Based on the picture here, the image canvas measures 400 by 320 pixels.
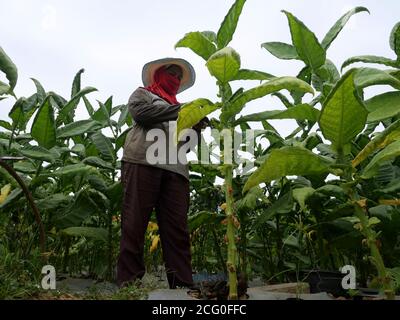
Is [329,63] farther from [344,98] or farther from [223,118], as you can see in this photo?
[344,98]

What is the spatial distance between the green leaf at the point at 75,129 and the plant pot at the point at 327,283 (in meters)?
1.44

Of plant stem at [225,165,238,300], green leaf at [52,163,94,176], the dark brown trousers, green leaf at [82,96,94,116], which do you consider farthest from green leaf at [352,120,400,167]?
green leaf at [82,96,94,116]

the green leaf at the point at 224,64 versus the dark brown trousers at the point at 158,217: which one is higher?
the green leaf at the point at 224,64

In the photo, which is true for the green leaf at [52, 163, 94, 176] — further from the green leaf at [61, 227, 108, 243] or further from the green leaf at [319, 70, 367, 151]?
the green leaf at [319, 70, 367, 151]

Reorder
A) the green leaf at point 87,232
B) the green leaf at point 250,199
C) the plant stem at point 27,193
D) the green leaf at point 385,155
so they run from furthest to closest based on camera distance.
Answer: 1. the green leaf at point 87,232
2. the green leaf at point 250,199
3. the plant stem at point 27,193
4. the green leaf at point 385,155

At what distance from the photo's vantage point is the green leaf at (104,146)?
9.72 feet

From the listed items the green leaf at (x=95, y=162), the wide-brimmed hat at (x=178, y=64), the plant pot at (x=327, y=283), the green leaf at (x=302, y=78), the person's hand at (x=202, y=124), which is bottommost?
the plant pot at (x=327, y=283)

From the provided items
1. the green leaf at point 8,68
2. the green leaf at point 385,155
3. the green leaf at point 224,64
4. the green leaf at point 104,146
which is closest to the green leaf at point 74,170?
the green leaf at point 104,146

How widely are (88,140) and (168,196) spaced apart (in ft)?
3.02

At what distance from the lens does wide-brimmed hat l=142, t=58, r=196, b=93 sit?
2850 mm

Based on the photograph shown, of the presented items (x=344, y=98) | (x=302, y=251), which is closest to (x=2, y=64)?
(x=344, y=98)

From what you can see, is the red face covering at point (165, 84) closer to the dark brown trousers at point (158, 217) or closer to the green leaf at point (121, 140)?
the green leaf at point (121, 140)

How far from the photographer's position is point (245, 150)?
278cm

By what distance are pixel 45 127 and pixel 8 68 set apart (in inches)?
28.8
